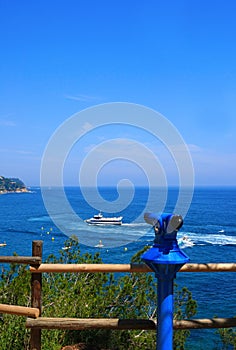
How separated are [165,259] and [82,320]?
998 millimetres

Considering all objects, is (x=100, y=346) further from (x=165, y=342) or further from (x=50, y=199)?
(x=50, y=199)

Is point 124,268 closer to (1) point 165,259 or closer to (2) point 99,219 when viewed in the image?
(1) point 165,259

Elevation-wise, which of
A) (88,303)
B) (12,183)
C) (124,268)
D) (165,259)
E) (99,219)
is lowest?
(88,303)

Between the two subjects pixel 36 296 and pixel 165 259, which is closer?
pixel 165 259

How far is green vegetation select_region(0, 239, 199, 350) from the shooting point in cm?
338

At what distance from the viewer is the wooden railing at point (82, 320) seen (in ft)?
9.60

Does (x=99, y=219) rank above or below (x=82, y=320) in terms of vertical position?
above

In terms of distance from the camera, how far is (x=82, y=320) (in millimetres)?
2984

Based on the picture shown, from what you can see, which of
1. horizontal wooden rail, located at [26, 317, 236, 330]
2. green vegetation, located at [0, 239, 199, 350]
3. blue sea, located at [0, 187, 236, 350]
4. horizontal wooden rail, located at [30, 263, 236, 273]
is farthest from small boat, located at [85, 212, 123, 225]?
horizontal wooden rail, located at [26, 317, 236, 330]

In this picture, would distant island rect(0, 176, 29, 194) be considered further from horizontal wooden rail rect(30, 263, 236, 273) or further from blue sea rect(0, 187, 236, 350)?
horizontal wooden rail rect(30, 263, 236, 273)

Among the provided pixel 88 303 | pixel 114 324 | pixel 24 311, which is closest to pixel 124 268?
pixel 114 324

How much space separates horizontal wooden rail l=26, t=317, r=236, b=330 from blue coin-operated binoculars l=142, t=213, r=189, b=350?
1.55 ft

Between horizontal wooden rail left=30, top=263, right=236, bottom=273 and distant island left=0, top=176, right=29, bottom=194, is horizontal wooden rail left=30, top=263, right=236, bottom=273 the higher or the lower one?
the lower one

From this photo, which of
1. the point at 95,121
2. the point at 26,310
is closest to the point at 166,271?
the point at 95,121
